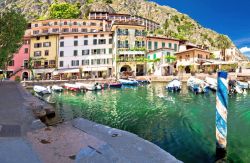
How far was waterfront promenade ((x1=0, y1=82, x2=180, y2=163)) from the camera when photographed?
6457 millimetres

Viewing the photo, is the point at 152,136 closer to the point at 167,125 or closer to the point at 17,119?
the point at 167,125

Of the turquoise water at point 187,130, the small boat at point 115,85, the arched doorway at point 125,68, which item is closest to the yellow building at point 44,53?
the arched doorway at point 125,68

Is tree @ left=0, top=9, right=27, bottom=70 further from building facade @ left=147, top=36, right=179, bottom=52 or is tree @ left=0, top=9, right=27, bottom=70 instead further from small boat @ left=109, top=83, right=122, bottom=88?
building facade @ left=147, top=36, right=179, bottom=52

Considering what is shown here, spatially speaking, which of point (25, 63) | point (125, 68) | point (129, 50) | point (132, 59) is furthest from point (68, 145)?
point (25, 63)

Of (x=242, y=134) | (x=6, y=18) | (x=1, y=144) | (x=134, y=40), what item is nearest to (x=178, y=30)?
(x=134, y=40)

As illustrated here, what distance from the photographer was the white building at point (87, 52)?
6625 centimetres

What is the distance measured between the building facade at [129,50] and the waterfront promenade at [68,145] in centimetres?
5329

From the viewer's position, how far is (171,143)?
39.7 feet

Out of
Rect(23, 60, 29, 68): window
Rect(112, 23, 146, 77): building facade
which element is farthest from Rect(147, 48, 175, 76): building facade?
Rect(23, 60, 29, 68): window

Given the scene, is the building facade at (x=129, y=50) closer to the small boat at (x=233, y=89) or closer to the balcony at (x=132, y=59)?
the balcony at (x=132, y=59)

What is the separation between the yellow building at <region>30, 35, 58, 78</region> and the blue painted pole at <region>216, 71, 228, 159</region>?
61.3 meters

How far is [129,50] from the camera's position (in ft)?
213

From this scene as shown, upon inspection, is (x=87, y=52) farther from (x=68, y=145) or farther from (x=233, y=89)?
(x=68, y=145)

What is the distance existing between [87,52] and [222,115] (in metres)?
59.5
